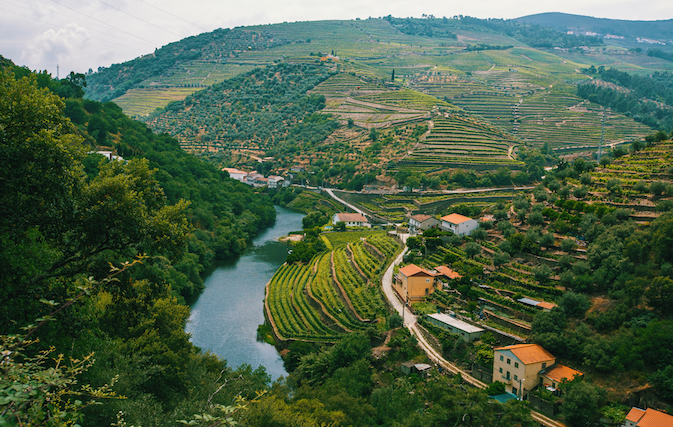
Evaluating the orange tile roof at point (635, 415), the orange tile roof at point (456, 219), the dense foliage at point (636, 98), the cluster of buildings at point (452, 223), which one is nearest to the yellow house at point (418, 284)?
the cluster of buildings at point (452, 223)

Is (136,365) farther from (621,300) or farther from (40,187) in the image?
(621,300)

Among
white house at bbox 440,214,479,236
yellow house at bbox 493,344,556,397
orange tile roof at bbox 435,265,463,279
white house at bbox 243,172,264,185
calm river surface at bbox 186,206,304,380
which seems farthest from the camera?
white house at bbox 243,172,264,185

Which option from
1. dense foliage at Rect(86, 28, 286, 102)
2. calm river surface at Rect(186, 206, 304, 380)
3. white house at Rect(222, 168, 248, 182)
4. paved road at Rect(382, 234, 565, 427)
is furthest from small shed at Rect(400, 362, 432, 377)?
dense foliage at Rect(86, 28, 286, 102)

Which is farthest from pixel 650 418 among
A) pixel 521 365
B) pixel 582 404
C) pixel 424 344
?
pixel 424 344

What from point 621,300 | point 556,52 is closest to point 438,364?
point 621,300

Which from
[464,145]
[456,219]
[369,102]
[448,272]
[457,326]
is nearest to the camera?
[457,326]

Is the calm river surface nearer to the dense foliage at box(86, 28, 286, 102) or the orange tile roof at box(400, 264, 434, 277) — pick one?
the orange tile roof at box(400, 264, 434, 277)

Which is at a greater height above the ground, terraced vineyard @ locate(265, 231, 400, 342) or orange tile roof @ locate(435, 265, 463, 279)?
orange tile roof @ locate(435, 265, 463, 279)

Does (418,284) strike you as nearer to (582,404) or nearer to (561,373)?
(561,373)
